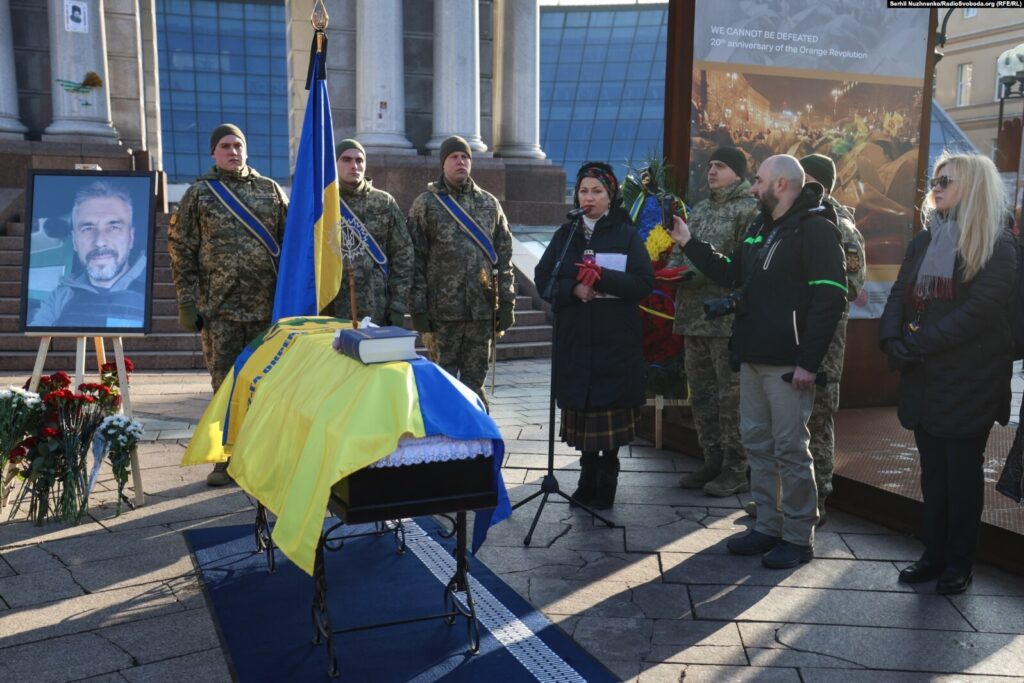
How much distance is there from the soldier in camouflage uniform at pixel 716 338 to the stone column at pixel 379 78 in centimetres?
954

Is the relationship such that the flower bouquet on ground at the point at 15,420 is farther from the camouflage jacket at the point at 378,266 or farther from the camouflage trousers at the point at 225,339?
the camouflage jacket at the point at 378,266

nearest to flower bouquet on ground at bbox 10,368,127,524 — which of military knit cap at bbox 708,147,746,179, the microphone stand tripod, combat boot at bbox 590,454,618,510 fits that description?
the microphone stand tripod

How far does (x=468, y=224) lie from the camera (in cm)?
655

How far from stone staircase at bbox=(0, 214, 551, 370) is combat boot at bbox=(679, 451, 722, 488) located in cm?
476

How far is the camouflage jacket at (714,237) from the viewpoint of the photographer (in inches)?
228

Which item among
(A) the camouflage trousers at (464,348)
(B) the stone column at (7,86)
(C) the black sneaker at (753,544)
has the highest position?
(B) the stone column at (7,86)

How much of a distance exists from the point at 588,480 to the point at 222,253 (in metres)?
2.79

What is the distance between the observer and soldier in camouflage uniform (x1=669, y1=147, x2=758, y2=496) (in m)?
5.78

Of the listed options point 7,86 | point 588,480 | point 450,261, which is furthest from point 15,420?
point 7,86

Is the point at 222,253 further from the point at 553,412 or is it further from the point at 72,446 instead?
the point at 553,412

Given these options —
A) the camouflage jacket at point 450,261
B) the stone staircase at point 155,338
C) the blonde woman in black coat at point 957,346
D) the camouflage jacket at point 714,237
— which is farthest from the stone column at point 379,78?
the blonde woman in black coat at point 957,346

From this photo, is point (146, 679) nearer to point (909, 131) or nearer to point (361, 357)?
point (361, 357)

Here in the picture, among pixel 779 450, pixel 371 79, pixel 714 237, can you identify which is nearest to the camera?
pixel 779 450

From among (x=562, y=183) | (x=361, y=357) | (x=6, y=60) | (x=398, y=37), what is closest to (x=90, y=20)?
(x=6, y=60)
